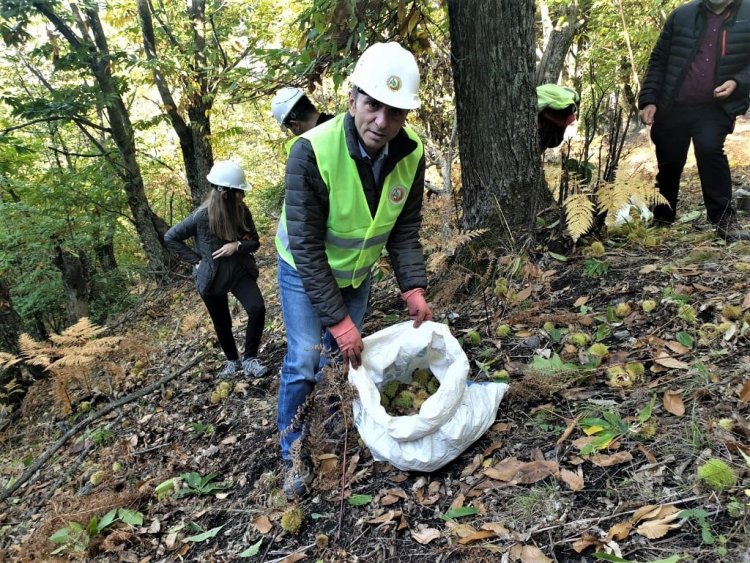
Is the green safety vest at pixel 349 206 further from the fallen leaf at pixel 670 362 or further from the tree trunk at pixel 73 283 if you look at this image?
the tree trunk at pixel 73 283

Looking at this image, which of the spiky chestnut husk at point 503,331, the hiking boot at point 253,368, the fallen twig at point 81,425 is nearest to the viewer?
the spiky chestnut husk at point 503,331

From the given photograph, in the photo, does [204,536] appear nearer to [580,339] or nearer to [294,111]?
[580,339]

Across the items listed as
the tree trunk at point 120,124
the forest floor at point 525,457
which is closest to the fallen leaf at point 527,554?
the forest floor at point 525,457

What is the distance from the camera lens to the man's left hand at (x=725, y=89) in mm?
3533

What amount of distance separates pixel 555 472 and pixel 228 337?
3.39m

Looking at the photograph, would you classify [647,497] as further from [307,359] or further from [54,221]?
[54,221]

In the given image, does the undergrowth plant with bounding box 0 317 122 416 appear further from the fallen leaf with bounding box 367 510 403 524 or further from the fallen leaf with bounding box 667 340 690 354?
the fallen leaf with bounding box 667 340 690 354

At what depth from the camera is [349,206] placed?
2428 millimetres

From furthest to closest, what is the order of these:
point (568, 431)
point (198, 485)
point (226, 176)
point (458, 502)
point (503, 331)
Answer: point (226, 176) < point (503, 331) < point (198, 485) < point (568, 431) < point (458, 502)

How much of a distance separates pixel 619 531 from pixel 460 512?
26.2 inches

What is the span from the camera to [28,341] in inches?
189

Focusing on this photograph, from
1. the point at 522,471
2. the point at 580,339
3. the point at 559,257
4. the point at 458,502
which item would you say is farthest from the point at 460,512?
the point at 559,257

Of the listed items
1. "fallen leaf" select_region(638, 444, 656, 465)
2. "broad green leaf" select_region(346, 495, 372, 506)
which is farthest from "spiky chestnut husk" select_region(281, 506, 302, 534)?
"fallen leaf" select_region(638, 444, 656, 465)

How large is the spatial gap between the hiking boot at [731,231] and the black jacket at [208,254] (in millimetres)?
3881
